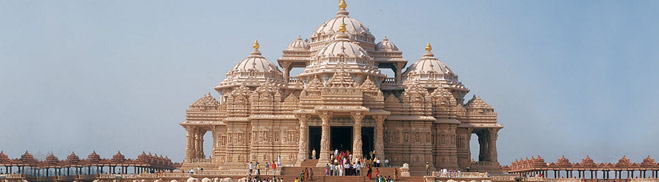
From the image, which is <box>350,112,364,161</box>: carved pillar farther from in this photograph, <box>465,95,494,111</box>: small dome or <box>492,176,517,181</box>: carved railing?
<box>465,95,494,111</box>: small dome

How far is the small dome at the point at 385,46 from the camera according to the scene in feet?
268

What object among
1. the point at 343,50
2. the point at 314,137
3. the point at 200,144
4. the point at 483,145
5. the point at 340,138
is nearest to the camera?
the point at 314,137

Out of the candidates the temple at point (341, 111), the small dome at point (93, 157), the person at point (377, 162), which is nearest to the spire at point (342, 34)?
the temple at point (341, 111)

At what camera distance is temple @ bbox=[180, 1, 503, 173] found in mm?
65625

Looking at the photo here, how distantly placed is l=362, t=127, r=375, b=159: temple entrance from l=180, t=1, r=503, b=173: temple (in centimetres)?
9

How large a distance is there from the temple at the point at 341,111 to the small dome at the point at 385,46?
102mm

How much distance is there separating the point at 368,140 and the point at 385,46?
1253 cm

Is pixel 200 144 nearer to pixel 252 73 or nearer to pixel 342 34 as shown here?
pixel 252 73

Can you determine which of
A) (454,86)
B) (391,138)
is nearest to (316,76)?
(391,138)

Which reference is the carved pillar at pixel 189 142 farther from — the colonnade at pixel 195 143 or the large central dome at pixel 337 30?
the large central dome at pixel 337 30

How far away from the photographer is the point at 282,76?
8269cm

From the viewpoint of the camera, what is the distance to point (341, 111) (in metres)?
63.7

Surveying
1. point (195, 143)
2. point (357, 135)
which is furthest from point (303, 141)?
point (195, 143)

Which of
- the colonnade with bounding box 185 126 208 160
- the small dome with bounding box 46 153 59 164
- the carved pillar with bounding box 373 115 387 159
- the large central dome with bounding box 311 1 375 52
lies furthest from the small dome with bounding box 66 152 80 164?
the carved pillar with bounding box 373 115 387 159
